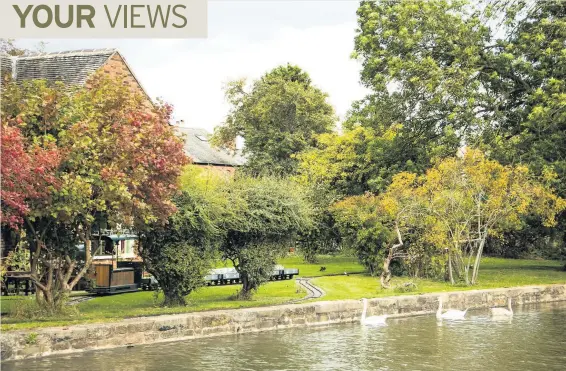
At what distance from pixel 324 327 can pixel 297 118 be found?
4438 centimetres

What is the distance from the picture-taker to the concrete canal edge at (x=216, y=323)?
16.8 meters

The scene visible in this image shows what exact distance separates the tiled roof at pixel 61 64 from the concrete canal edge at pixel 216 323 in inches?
668

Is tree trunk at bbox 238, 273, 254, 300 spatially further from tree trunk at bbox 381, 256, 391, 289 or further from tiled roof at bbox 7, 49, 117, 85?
tiled roof at bbox 7, 49, 117, 85

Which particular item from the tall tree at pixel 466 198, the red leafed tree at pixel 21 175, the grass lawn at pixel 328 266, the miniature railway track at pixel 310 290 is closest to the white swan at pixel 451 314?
the miniature railway track at pixel 310 290

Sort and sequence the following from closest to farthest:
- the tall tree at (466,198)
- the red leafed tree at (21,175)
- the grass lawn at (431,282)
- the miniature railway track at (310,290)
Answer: the red leafed tree at (21,175) < the miniature railway track at (310,290) < the grass lawn at (431,282) < the tall tree at (466,198)

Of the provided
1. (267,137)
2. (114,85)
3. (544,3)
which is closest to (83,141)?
(114,85)

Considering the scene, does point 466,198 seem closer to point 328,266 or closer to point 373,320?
point 373,320

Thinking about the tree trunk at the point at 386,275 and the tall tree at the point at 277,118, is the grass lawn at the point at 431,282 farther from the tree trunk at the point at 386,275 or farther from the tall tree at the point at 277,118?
the tall tree at the point at 277,118

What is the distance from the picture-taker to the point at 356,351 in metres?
17.9

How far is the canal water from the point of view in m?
16.1

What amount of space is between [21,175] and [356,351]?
9028mm

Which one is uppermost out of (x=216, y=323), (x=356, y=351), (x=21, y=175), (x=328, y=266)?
(x=21, y=175)

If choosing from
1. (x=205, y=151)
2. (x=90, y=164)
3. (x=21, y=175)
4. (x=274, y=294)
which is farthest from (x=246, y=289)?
(x=205, y=151)

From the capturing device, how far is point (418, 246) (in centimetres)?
3325
